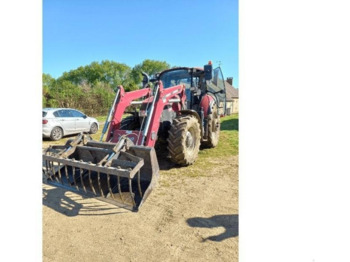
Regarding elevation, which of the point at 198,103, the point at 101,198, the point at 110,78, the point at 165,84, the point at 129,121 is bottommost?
the point at 101,198

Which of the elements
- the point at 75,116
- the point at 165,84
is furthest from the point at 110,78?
the point at 165,84

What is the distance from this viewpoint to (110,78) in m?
24.8

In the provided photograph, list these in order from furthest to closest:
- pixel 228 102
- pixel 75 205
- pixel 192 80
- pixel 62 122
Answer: pixel 228 102, pixel 62 122, pixel 192 80, pixel 75 205

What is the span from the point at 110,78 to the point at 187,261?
25.1 metres

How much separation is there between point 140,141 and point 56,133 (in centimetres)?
514

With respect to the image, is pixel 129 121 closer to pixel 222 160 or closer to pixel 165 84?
pixel 165 84

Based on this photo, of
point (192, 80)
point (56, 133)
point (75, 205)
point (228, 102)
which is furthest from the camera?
point (228, 102)

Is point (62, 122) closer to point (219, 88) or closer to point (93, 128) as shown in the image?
point (93, 128)

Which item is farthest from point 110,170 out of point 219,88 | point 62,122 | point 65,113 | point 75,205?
point 65,113

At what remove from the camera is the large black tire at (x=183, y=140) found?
371 cm

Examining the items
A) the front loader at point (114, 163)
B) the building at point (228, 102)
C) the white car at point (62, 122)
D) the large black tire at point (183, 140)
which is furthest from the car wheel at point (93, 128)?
the large black tire at point (183, 140)

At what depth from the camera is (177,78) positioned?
506 cm

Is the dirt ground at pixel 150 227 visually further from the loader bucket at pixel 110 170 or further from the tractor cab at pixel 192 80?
the tractor cab at pixel 192 80
